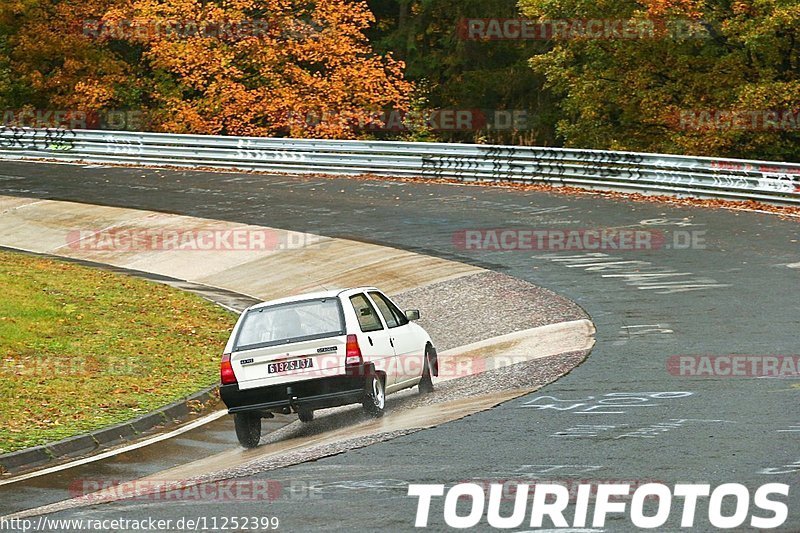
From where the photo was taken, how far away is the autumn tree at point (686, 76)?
37500 mm

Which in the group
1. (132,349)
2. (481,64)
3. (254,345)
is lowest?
(132,349)

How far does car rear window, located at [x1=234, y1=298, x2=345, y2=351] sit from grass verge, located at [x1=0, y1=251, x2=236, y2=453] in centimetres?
255

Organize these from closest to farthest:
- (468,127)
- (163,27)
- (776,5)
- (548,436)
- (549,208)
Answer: (548,436) → (549,208) → (776,5) → (163,27) → (468,127)

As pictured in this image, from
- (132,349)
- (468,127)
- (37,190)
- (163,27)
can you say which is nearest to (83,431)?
(132,349)

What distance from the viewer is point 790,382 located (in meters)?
14.1

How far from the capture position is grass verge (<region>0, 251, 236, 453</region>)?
16.0 m

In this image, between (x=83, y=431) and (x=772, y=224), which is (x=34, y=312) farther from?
(x=772, y=224)

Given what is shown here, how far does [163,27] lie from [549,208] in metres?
23.1

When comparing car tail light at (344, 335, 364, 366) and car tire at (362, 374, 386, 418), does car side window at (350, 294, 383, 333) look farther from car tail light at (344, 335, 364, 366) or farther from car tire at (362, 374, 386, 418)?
car tire at (362, 374, 386, 418)

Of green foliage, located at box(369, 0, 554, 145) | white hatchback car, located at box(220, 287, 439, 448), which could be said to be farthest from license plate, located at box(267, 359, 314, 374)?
green foliage, located at box(369, 0, 554, 145)

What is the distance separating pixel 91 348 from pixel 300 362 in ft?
24.2

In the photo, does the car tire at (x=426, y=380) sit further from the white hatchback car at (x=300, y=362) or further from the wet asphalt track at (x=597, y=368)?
Answer: the wet asphalt track at (x=597, y=368)

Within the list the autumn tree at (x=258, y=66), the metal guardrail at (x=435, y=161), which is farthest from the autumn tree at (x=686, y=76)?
the autumn tree at (x=258, y=66)

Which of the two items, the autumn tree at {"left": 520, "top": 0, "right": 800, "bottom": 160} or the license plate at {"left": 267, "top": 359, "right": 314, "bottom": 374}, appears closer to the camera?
the license plate at {"left": 267, "top": 359, "right": 314, "bottom": 374}
